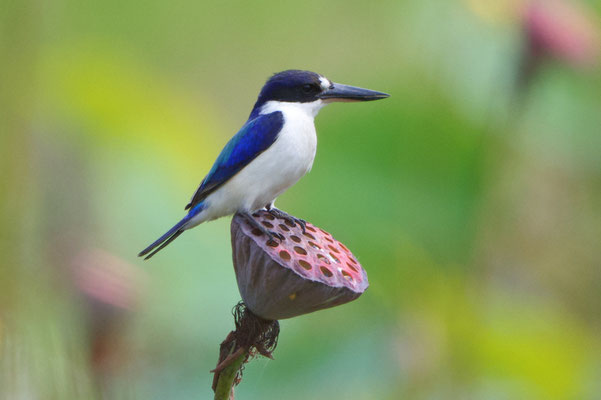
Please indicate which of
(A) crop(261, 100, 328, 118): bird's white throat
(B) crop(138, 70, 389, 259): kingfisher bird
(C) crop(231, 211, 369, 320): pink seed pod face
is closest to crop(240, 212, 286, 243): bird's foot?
(C) crop(231, 211, 369, 320): pink seed pod face

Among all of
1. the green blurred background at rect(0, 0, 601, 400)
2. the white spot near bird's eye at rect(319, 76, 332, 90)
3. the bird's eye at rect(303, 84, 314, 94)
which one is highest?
the white spot near bird's eye at rect(319, 76, 332, 90)

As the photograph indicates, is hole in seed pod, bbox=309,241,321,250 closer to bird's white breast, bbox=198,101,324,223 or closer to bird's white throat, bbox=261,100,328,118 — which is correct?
bird's white breast, bbox=198,101,324,223

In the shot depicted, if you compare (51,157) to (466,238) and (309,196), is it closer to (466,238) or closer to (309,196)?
(309,196)

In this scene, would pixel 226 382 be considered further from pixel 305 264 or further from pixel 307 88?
pixel 307 88

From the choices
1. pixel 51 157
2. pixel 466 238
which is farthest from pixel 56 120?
pixel 466 238

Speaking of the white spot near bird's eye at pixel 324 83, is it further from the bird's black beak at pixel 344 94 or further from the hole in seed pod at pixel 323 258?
the hole in seed pod at pixel 323 258

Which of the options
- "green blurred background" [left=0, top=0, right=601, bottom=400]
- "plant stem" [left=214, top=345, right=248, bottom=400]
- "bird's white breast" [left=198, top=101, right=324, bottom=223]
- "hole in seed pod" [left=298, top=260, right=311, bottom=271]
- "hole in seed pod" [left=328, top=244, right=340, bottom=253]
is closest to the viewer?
"plant stem" [left=214, top=345, right=248, bottom=400]

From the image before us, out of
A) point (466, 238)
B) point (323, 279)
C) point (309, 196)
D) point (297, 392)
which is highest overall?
point (323, 279)
